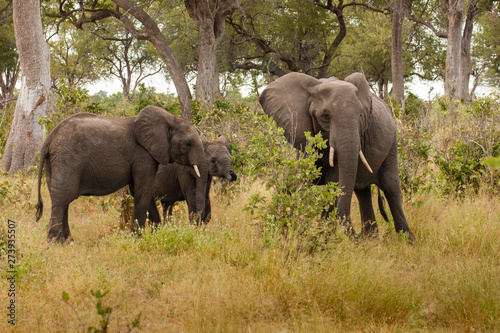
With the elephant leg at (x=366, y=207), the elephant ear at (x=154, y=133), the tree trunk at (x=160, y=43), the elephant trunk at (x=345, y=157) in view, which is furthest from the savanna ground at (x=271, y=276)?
the tree trunk at (x=160, y=43)

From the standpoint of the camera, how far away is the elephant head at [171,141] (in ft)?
21.9

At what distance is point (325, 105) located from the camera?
5582mm

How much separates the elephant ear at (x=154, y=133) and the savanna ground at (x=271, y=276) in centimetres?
114

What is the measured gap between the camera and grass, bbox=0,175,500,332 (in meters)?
4.07

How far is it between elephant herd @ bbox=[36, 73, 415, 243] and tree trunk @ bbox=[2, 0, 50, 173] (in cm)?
506

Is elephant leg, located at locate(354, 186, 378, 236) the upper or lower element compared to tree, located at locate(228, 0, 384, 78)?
lower

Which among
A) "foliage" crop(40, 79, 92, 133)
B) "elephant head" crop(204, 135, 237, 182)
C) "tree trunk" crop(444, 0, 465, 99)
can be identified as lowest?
"elephant head" crop(204, 135, 237, 182)

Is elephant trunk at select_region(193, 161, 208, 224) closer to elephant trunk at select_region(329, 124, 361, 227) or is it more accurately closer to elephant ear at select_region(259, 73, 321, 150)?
elephant ear at select_region(259, 73, 321, 150)

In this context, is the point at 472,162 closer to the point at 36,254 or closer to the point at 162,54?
the point at 36,254

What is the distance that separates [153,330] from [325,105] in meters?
3.02

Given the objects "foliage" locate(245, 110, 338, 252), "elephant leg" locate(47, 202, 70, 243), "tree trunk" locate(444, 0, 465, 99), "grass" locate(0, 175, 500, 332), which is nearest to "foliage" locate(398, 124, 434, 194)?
"grass" locate(0, 175, 500, 332)

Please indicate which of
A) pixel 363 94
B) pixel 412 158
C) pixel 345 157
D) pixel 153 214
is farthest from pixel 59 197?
Result: pixel 412 158

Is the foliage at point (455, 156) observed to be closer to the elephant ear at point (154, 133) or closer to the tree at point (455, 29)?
the elephant ear at point (154, 133)

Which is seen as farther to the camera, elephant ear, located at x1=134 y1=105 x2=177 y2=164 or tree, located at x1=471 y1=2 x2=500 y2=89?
tree, located at x1=471 y1=2 x2=500 y2=89
